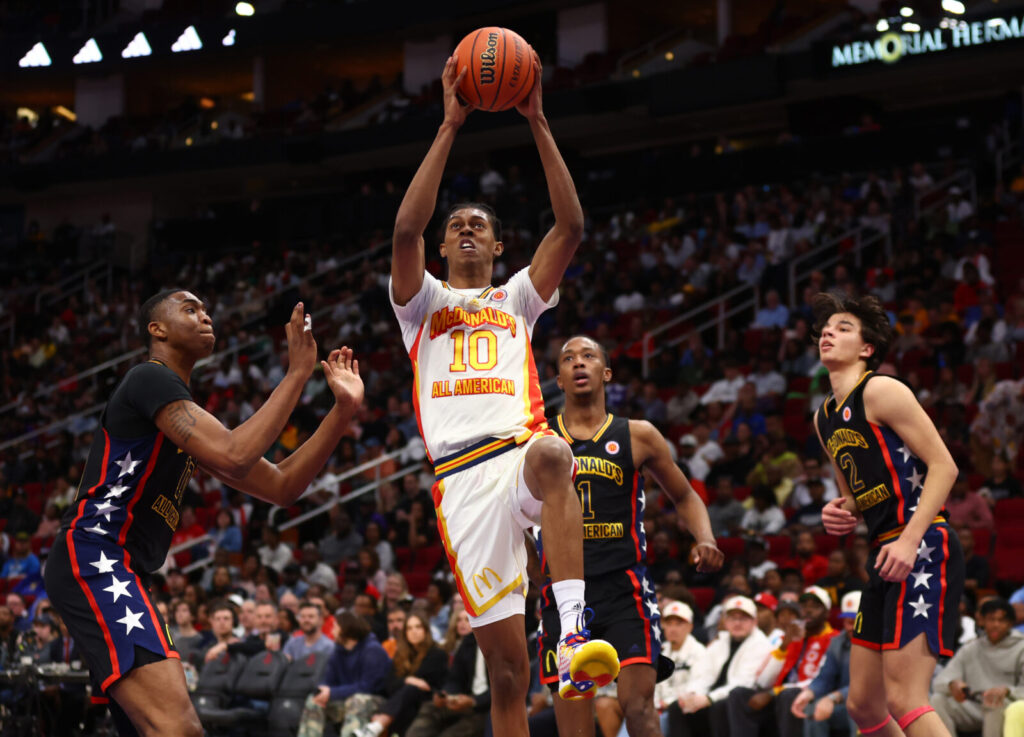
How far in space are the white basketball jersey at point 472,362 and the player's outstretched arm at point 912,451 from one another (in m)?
1.56

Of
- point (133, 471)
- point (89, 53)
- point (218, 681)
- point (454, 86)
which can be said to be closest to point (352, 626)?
point (218, 681)

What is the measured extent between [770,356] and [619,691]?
1042 cm

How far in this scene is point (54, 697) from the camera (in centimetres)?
1223

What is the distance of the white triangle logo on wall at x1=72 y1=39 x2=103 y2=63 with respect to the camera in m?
31.0

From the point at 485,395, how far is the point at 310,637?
703 cm

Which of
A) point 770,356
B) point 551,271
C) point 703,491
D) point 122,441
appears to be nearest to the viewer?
point 122,441

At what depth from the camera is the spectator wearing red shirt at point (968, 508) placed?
37.5ft

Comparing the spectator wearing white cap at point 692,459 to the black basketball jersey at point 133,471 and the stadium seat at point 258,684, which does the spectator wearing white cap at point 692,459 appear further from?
the black basketball jersey at point 133,471

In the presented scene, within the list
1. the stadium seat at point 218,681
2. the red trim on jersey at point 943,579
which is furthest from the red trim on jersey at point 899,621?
the stadium seat at point 218,681

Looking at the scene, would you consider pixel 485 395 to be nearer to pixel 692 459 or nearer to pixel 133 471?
pixel 133 471

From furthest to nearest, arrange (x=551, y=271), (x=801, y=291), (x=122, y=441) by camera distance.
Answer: (x=801, y=291)
(x=551, y=271)
(x=122, y=441)

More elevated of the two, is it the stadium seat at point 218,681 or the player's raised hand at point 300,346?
the player's raised hand at point 300,346

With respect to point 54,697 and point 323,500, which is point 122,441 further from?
point 323,500

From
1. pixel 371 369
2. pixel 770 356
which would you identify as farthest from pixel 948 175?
pixel 371 369
